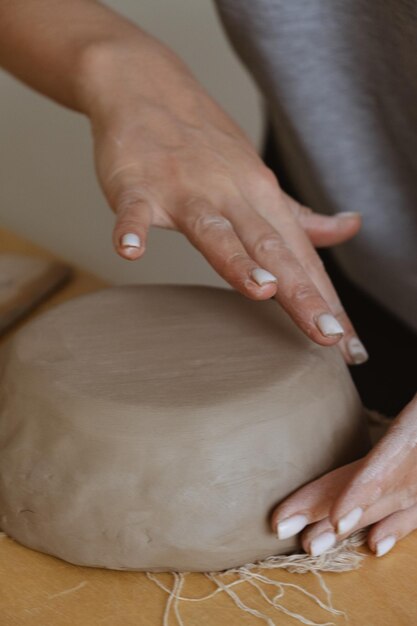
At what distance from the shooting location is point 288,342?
771mm

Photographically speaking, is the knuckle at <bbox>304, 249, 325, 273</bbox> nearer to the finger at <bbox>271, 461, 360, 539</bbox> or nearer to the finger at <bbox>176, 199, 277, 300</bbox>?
the finger at <bbox>176, 199, 277, 300</bbox>

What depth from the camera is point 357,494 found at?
0.67 metres

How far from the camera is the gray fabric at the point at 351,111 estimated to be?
0.90 meters

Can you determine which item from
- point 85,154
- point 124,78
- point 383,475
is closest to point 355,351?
point 383,475

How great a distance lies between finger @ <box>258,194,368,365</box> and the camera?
84 centimetres

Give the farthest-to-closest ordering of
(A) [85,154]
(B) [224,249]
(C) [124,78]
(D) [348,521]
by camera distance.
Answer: (A) [85,154], (C) [124,78], (B) [224,249], (D) [348,521]

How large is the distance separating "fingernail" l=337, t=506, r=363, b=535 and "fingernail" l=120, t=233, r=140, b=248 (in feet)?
0.83

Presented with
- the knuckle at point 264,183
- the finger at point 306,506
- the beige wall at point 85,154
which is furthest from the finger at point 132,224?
the beige wall at point 85,154

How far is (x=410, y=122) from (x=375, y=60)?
65mm

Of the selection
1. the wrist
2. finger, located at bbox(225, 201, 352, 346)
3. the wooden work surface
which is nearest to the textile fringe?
the wooden work surface

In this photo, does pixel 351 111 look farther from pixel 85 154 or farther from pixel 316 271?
pixel 85 154

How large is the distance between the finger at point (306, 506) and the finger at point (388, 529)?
6 cm

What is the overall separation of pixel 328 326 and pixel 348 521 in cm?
14

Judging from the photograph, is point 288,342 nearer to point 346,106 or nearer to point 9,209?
point 346,106
